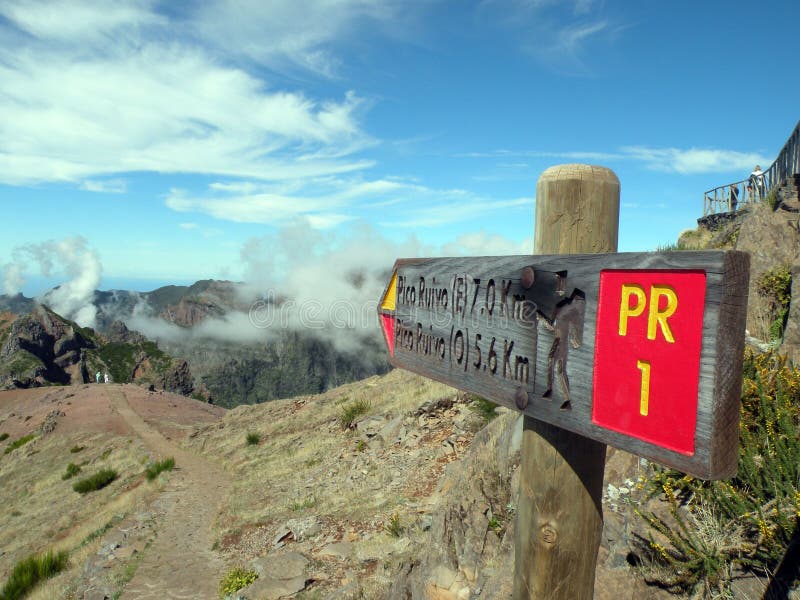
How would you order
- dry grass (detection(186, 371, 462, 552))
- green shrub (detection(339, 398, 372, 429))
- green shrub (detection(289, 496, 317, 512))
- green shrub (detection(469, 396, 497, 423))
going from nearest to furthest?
dry grass (detection(186, 371, 462, 552)) → green shrub (detection(289, 496, 317, 512)) → green shrub (detection(469, 396, 497, 423)) → green shrub (detection(339, 398, 372, 429))

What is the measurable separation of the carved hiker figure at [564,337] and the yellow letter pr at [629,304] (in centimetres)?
16

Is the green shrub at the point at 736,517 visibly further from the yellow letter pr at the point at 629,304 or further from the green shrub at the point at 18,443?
the green shrub at the point at 18,443

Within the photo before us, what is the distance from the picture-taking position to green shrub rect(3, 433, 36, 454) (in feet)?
95.1

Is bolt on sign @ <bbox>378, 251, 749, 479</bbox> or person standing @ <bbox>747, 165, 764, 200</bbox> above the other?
person standing @ <bbox>747, 165, 764, 200</bbox>

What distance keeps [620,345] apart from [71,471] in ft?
86.9

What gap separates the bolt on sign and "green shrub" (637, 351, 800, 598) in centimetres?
197

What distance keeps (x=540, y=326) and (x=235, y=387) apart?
480 ft

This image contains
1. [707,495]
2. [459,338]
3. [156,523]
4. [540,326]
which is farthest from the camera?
[156,523]

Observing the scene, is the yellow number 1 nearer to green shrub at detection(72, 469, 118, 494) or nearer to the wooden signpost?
the wooden signpost

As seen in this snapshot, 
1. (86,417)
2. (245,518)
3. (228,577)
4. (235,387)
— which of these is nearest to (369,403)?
(245,518)

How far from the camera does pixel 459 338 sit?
95.4 inches

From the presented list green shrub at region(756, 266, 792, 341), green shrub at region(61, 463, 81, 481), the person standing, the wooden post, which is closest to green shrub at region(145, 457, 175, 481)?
green shrub at region(61, 463, 81, 481)

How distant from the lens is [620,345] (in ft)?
5.04

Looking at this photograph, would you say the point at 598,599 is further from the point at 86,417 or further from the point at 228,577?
the point at 86,417
